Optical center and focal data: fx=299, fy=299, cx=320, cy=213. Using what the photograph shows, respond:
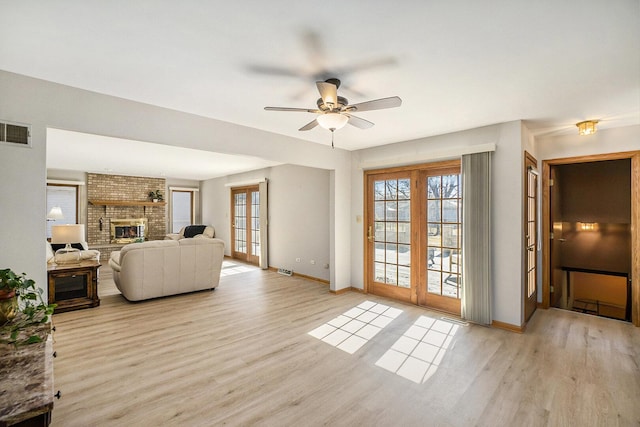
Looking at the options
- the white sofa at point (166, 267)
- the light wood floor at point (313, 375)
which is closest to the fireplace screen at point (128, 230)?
the white sofa at point (166, 267)

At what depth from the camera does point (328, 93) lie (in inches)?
89.2

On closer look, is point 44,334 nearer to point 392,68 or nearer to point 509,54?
point 392,68

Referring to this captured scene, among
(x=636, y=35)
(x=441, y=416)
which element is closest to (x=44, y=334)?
(x=441, y=416)

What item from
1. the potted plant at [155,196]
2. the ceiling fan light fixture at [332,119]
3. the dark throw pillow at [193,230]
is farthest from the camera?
the potted plant at [155,196]

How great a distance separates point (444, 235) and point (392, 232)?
0.83 metres

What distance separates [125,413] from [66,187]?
8615 mm

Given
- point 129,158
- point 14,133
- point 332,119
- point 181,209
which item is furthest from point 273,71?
point 181,209

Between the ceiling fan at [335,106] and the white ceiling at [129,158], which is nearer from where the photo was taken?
the ceiling fan at [335,106]

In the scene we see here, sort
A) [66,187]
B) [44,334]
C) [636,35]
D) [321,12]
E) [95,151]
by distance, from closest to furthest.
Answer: [44,334] < [321,12] < [636,35] < [95,151] < [66,187]

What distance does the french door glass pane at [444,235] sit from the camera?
4.13 metres

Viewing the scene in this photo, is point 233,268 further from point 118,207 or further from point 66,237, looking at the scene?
point 118,207

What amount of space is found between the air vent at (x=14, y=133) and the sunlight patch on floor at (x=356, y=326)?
10.7 ft

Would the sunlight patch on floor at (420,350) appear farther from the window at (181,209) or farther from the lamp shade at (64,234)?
the window at (181,209)

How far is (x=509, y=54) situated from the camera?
6.89ft
